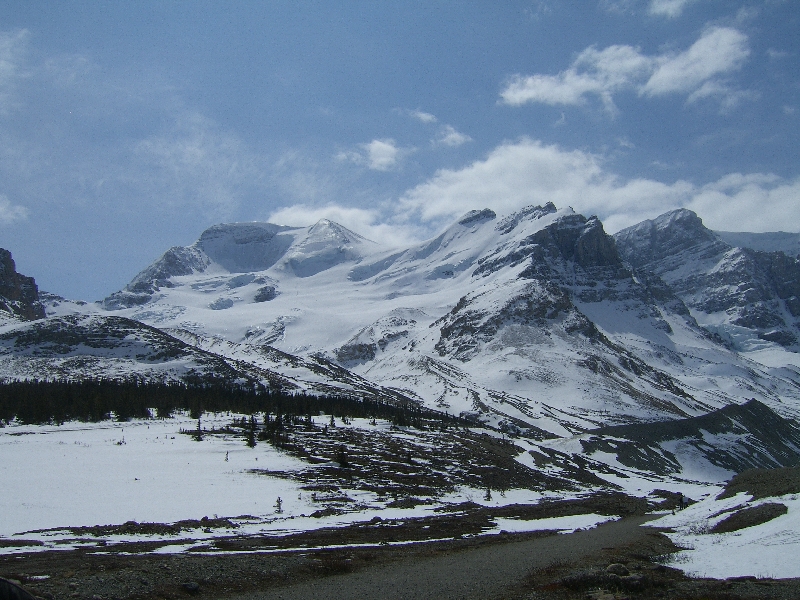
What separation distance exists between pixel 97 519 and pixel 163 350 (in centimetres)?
16883

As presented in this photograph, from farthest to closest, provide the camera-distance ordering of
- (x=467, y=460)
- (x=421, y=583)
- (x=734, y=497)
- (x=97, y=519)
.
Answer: (x=467, y=460)
(x=734, y=497)
(x=97, y=519)
(x=421, y=583)

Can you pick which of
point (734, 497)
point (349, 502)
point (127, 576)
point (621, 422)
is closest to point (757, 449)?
point (621, 422)

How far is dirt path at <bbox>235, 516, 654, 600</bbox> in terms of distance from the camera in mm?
22406

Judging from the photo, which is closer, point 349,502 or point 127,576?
point 127,576

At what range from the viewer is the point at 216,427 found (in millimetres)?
87938

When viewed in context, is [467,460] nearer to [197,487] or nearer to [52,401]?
[197,487]

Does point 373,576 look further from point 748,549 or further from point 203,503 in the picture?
point 203,503

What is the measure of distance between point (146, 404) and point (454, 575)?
109975mm

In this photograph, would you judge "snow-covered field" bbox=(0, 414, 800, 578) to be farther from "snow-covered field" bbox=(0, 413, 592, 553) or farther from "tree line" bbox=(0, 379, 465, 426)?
"tree line" bbox=(0, 379, 465, 426)

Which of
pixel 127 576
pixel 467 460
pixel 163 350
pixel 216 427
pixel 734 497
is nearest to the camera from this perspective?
pixel 127 576

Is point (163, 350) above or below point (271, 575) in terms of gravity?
above

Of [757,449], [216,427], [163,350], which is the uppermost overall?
[163,350]

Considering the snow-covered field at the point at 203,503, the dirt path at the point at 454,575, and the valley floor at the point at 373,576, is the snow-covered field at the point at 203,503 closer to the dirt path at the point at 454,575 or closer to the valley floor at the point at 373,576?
the valley floor at the point at 373,576

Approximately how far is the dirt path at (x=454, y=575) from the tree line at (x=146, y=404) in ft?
257
